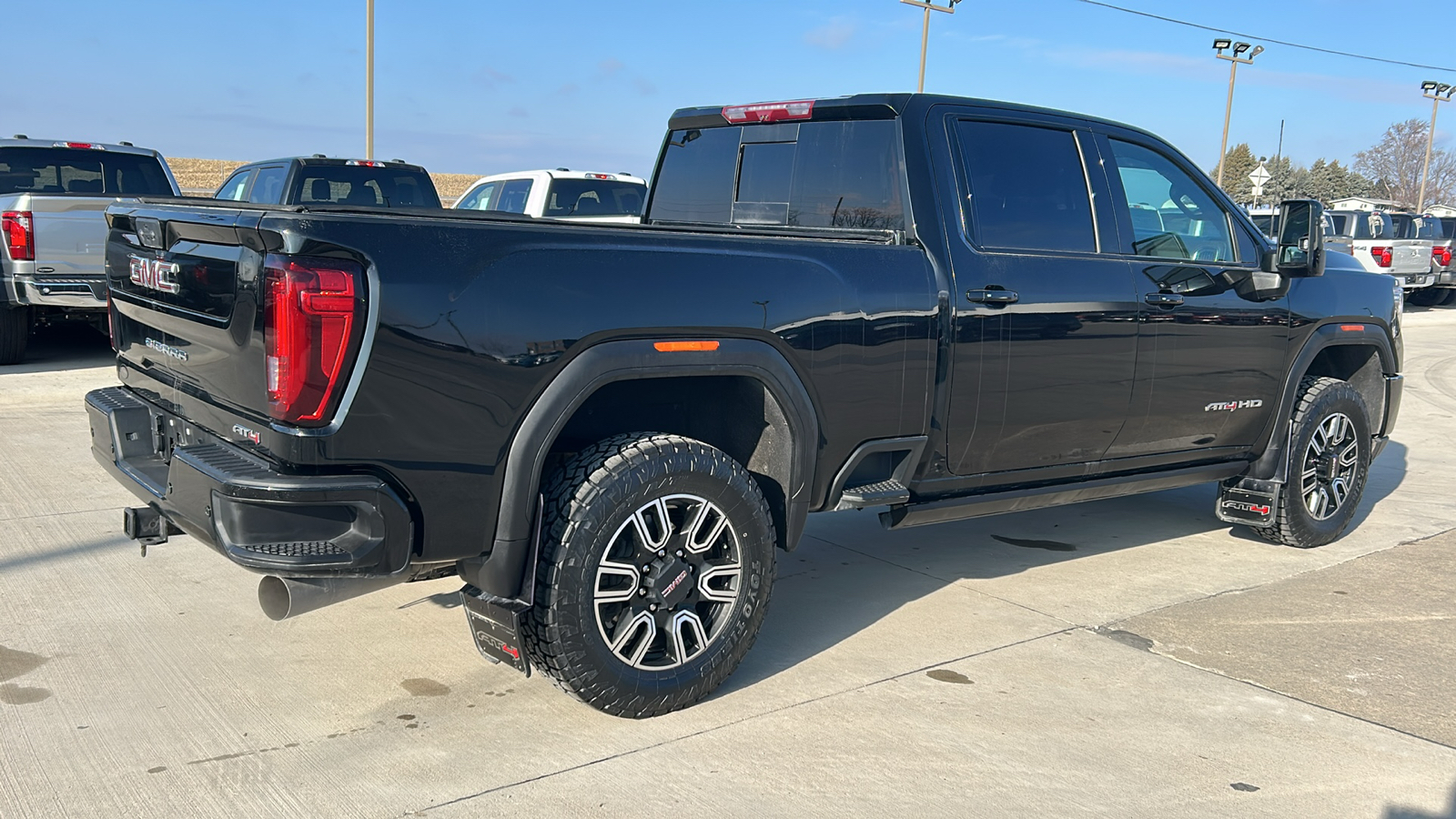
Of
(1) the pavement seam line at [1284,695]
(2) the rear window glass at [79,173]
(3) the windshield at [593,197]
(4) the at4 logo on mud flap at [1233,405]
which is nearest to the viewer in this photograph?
(1) the pavement seam line at [1284,695]

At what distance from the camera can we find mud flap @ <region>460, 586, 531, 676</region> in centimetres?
341

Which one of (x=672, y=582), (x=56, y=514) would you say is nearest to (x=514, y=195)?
(x=56, y=514)

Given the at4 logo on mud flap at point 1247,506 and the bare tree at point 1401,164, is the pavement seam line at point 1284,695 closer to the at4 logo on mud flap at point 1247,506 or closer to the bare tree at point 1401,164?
the at4 logo on mud flap at point 1247,506

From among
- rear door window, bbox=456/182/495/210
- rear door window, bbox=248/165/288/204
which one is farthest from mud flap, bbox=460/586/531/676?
rear door window, bbox=456/182/495/210

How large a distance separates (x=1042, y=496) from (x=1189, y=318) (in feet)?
3.44

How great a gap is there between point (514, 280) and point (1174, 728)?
2450mm

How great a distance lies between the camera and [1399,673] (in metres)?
Answer: 4.24

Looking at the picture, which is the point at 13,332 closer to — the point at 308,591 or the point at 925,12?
the point at 308,591

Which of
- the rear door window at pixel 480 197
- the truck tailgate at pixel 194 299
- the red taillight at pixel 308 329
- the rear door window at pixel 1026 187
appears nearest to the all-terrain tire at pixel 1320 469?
the rear door window at pixel 1026 187

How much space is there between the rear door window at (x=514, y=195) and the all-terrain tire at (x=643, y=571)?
10.1 meters

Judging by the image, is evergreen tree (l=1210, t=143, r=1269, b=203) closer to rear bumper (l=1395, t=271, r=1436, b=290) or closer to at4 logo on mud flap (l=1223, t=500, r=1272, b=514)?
rear bumper (l=1395, t=271, r=1436, b=290)

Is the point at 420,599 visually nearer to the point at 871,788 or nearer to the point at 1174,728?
the point at 871,788

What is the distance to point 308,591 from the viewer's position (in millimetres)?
3133

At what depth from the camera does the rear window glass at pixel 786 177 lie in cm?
442
